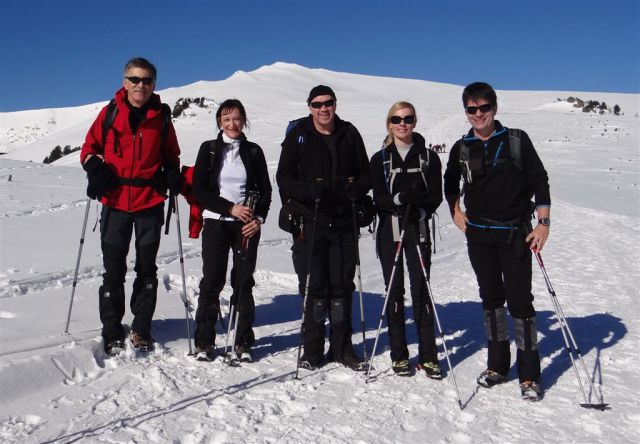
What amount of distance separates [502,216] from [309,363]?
6.31 ft

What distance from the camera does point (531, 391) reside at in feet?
13.7

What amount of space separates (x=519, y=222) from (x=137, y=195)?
2965mm

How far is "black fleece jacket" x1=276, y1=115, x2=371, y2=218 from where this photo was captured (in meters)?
4.64

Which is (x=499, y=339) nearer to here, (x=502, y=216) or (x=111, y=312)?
(x=502, y=216)

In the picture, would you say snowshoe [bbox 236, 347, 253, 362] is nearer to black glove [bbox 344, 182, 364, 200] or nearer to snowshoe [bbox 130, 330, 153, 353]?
snowshoe [bbox 130, 330, 153, 353]

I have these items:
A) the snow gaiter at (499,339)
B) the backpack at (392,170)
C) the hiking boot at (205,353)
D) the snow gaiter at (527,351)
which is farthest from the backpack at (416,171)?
the hiking boot at (205,353)

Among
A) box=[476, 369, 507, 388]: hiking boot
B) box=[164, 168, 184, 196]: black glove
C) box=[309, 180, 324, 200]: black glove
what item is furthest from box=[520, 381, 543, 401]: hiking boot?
box=[164, 168, 184, 196]: black glove

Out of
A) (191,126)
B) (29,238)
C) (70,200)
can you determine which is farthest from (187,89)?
(29,238)

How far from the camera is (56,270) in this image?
7.20 m

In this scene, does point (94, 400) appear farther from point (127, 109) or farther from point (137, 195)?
point (127, 109)

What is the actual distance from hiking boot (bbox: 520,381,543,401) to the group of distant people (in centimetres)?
1

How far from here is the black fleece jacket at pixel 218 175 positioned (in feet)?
15.5

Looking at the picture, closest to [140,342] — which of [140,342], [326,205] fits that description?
[140,342]

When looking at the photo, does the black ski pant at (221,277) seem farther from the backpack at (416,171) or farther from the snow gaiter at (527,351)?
the snow gaiter at (527,351)
